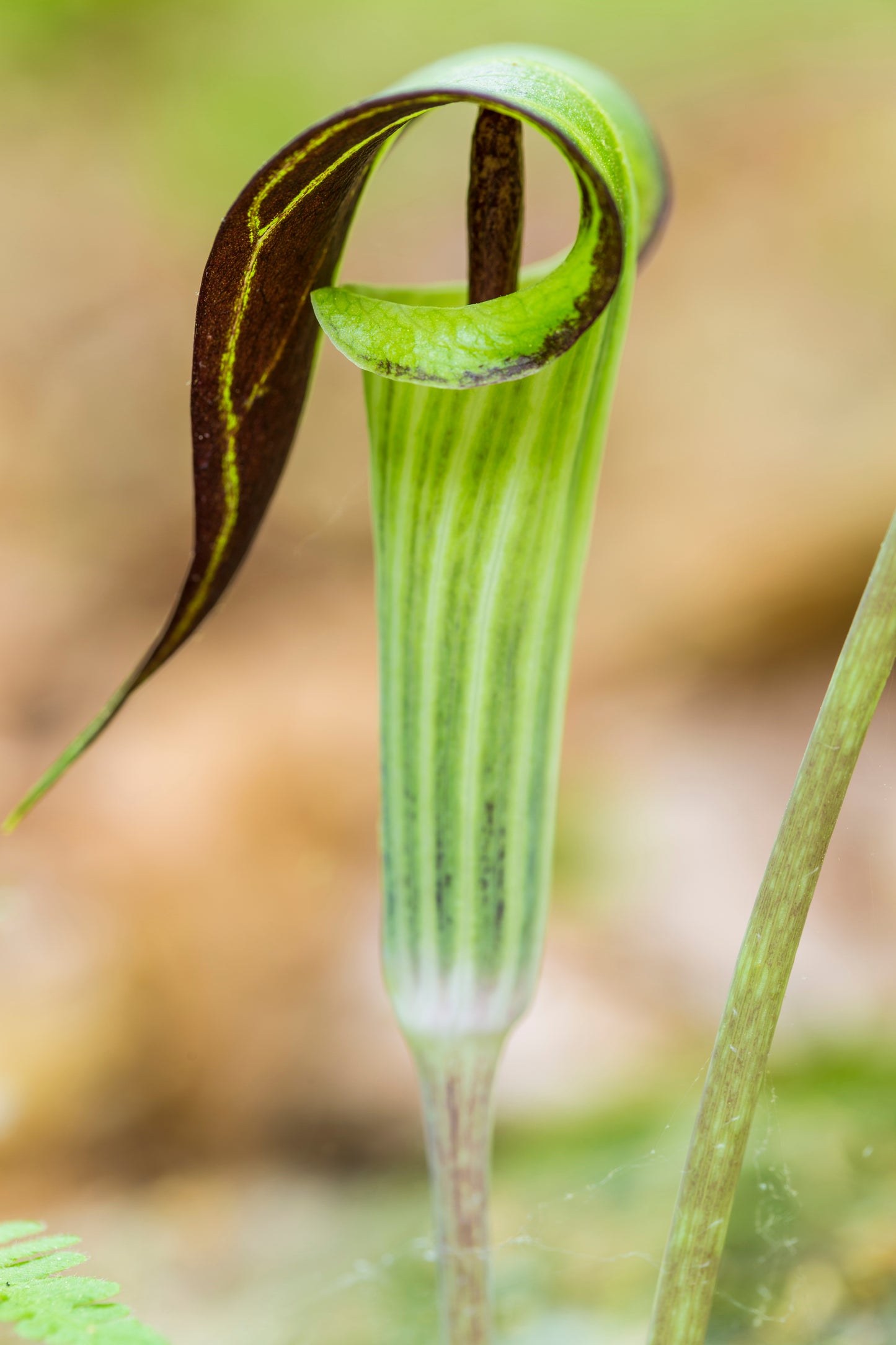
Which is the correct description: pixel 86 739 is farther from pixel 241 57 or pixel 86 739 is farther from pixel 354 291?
pixel 241 57

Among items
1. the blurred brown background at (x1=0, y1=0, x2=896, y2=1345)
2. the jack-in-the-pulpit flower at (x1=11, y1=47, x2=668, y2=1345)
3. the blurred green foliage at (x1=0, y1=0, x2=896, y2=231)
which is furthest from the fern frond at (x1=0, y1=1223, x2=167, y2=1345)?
the blurred green foliage at (x1=0, y1=0, x2=896, y2=231)

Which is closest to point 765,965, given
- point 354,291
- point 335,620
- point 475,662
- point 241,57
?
point 475,662

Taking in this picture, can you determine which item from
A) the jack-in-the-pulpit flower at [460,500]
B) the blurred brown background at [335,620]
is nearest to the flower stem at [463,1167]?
the jack-in-the-pulpit flower at [460,500]

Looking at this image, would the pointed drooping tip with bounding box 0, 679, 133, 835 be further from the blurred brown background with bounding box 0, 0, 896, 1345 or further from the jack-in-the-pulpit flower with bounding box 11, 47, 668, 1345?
the blurred brown background with bounding box 0, 0, 896, 1345

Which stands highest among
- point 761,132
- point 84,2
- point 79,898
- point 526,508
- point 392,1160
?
point 84,2

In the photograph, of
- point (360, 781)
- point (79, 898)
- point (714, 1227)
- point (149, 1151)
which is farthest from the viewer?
point (360, 781)

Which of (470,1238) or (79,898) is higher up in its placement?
(79,898)

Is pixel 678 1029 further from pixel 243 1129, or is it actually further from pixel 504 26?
pixel 504 26

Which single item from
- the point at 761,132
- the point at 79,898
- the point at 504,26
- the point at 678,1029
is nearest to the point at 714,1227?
the point at 678,1029
